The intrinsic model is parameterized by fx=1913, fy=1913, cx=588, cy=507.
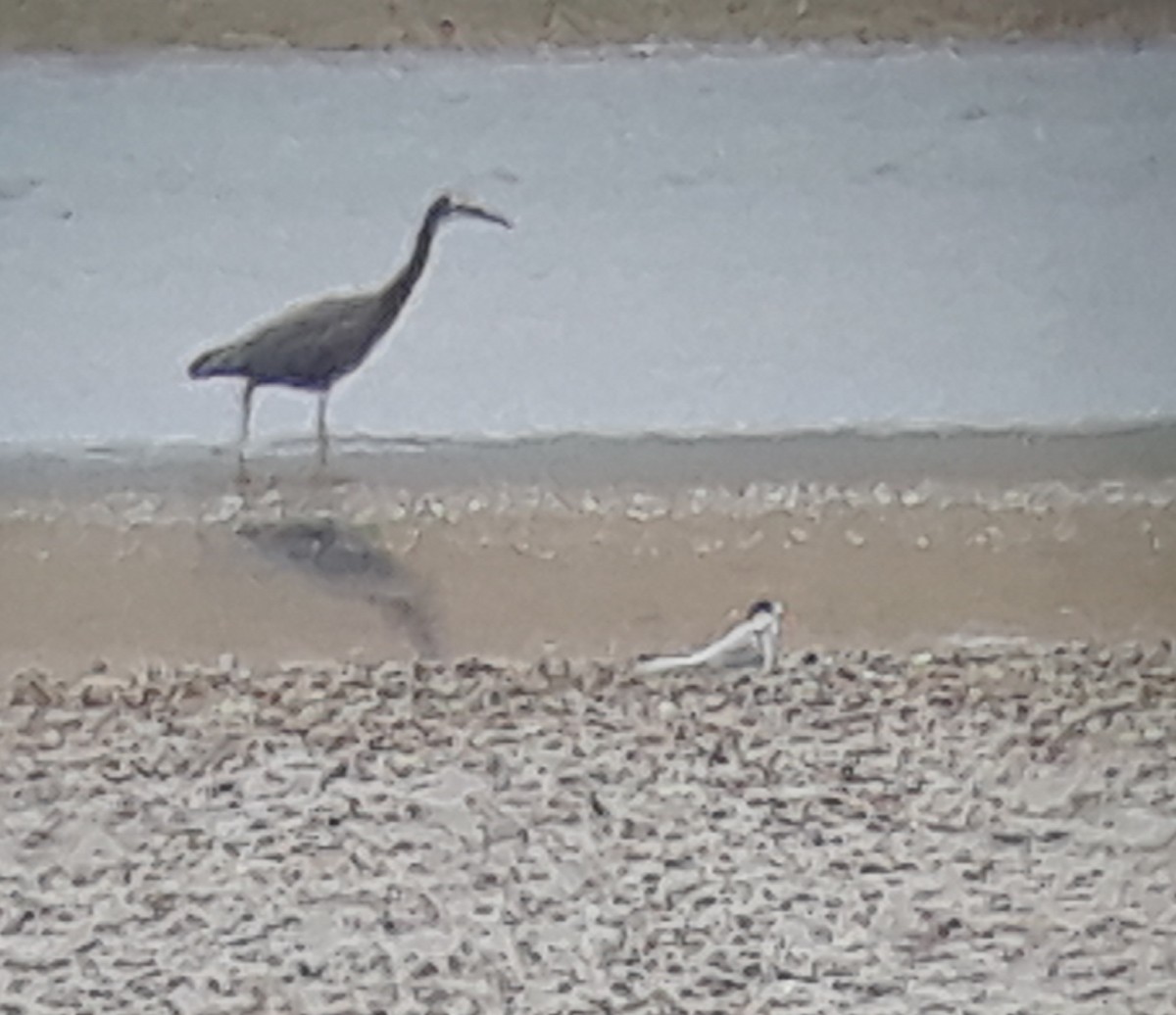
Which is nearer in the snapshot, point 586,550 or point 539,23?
point 539,23

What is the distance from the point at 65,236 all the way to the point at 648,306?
1.56ft

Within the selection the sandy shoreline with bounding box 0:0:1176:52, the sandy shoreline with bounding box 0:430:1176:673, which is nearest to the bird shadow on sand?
the sandy shoreline with bounding box 0:430:1176:673

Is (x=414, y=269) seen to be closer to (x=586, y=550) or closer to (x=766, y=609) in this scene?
(x=586, y=550)

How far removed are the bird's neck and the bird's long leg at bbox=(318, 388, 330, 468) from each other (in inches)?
3.5

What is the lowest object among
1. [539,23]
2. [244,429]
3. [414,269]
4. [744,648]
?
[744,648]

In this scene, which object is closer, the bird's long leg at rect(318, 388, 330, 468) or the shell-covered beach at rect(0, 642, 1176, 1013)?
the shell-covered beach at rect(0, 642, 1176, 1013)

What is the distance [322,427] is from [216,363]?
10 cm

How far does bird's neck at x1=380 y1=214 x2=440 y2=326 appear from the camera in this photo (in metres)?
1.54

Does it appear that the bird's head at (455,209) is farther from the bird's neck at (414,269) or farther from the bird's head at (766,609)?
the bird's head at (766,609)

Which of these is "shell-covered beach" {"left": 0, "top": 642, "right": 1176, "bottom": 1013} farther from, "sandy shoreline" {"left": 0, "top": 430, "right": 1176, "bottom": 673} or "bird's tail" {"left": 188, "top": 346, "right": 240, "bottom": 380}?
"bird's tail" {"left": 188, "top": 346, "right": 240, "bottom": 380}

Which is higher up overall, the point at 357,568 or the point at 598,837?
the point at 357,568

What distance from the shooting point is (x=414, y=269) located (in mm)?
1542

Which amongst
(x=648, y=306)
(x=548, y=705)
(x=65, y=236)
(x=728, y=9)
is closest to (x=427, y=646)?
(x=548, y=705)

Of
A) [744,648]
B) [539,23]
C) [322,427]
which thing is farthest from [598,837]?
[539,23]
